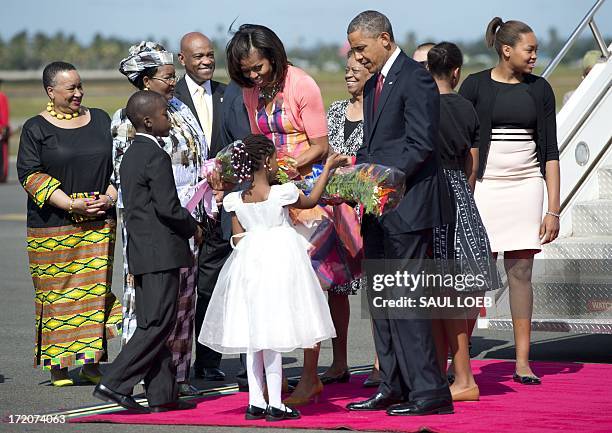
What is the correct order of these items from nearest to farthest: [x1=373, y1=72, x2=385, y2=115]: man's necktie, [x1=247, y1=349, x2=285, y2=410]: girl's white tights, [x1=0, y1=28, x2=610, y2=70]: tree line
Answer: [x1=247, y1=349, x2=285, y2=410]: girl's white tights, [x1=373, y1=72, x2=385, y2=115]: man's necktie, [x1=0, y1=28, x2=610, y2=70]: tree line

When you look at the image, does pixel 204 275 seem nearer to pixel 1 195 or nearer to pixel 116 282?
pixel 116 282

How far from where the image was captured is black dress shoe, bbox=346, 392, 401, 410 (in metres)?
6.52

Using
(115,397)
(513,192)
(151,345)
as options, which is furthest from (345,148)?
(115,397)

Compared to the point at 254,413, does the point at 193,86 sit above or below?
above

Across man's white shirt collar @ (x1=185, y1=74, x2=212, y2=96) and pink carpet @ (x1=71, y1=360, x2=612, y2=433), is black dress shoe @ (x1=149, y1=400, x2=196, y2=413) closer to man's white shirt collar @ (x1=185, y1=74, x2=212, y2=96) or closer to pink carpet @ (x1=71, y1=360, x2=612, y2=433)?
pink carpet @ (x1=71, y1=360, x2=612, y2=433)

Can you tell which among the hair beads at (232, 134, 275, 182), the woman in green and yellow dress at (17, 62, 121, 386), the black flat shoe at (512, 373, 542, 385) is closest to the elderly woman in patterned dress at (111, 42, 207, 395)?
the woman in green and yellow dress at (17, 62, 121, 386)

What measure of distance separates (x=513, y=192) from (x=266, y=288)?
6.81 feet

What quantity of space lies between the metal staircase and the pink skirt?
90 cm

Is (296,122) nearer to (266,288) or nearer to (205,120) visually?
(266,288)

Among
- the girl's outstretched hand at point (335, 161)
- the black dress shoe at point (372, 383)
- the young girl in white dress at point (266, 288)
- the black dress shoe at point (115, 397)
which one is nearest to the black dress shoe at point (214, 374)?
the black dress shoe at point (372, 383)

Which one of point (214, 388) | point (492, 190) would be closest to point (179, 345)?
point (214, 388)

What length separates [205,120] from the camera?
7961 millimetres

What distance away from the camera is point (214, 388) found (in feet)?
24.7

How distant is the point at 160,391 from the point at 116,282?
6.25m
